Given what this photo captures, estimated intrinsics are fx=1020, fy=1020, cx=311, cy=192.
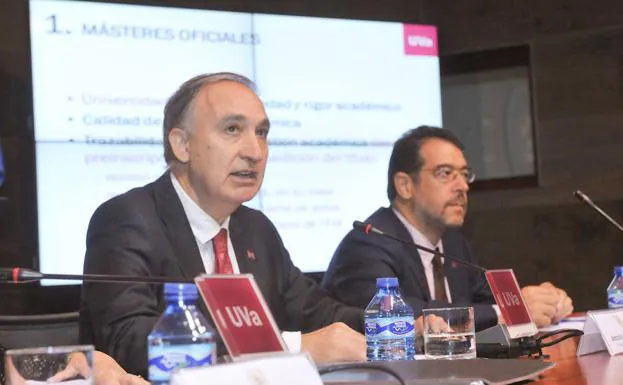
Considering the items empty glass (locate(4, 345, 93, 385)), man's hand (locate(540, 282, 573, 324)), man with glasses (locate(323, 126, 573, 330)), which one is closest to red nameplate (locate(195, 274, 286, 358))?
empty glass (locate(4, 345, 93, 385))

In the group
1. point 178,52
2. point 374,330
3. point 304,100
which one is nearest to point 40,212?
point 178,52

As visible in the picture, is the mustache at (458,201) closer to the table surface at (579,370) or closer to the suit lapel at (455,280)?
the suit lapel at (455,280)

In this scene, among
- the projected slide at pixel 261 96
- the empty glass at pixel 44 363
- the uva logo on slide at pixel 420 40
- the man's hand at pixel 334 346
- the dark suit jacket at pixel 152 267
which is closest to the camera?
the empty glass at pixel 44 363

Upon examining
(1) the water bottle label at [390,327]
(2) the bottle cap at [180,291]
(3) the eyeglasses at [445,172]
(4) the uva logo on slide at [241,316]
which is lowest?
(1) the water bottle label at [390,327]

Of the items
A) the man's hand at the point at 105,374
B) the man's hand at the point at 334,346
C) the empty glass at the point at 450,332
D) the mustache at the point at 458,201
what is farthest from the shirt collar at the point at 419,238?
the man's hand at the point at 105,374

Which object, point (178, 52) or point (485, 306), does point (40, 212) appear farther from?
point (485, 306)

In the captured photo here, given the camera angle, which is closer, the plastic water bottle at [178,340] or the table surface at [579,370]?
the plastic water bottle at [178,340]

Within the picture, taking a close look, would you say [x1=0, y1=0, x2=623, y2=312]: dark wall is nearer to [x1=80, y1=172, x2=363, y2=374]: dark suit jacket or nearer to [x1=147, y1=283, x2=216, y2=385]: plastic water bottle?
[x1=80, y1=172, x2=363, y2=374]: dark suit jacket

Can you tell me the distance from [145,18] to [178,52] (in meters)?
0.19

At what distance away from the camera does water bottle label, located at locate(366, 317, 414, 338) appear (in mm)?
2150

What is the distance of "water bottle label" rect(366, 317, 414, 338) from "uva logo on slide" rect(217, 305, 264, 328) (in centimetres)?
75

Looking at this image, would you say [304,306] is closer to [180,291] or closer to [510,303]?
[510,303]

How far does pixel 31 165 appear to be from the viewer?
405cm

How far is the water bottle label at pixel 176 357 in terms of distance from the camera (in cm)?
139
